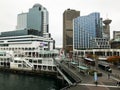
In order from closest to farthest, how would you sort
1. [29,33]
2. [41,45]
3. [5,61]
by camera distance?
1. [5,61]
2. [41,45]
3. [29,33]

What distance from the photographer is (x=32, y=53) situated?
153m

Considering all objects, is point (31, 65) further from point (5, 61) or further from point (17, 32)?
point (17, 32)

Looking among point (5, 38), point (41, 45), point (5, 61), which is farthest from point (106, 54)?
point (5, 38)

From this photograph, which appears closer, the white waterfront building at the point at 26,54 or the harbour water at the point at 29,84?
the harbour water at the point at 29,84

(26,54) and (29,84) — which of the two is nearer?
(29,84)

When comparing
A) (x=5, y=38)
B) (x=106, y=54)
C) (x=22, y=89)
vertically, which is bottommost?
(x=22, y=89)

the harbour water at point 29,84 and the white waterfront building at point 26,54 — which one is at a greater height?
the white waterfront building at point 26,54

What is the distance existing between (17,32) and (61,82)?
333 ft

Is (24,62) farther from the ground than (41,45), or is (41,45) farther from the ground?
(41,45)

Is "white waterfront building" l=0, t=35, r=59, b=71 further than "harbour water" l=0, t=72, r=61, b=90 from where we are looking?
Yes

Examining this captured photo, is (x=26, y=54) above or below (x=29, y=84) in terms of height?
above

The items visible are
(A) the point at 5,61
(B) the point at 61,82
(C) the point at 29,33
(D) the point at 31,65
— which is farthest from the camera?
(C) the point at 29,33

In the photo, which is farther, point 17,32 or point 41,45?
point 17,32

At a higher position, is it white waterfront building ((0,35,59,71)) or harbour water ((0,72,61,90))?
white waterfront building ((0,35,59,71))
